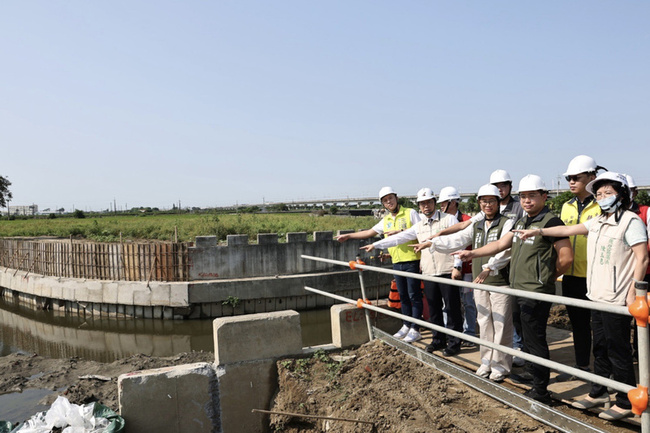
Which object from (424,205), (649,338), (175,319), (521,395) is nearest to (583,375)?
(649,338)

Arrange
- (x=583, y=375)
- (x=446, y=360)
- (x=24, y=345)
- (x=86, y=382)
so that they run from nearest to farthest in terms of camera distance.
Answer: (x=583, y=375)
(x=446, y=360)
(x=86, y=382)
(x=24, y=345)

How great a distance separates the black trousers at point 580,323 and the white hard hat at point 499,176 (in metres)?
1.16

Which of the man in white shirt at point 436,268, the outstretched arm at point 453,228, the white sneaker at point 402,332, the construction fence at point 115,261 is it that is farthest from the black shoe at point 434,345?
the construction fence at point 115,261

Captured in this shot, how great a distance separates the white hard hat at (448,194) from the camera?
5648 mm

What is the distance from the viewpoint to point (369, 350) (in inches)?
210

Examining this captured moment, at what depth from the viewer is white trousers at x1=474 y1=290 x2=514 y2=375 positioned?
162 inches

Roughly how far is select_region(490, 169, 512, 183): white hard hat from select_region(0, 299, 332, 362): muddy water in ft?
27.0

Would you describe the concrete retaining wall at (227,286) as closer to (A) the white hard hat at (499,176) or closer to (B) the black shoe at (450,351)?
(B) the black shoe at (450,351)

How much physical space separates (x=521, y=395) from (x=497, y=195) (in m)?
1.83

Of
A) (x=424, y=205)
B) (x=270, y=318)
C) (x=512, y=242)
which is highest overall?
(x=424, y=205)

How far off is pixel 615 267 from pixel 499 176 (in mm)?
1728

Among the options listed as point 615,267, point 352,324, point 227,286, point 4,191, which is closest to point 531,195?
point 615,267

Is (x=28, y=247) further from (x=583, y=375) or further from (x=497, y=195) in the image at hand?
(x=583, y=375)

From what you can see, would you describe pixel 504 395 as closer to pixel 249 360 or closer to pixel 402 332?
pixel 402 332
